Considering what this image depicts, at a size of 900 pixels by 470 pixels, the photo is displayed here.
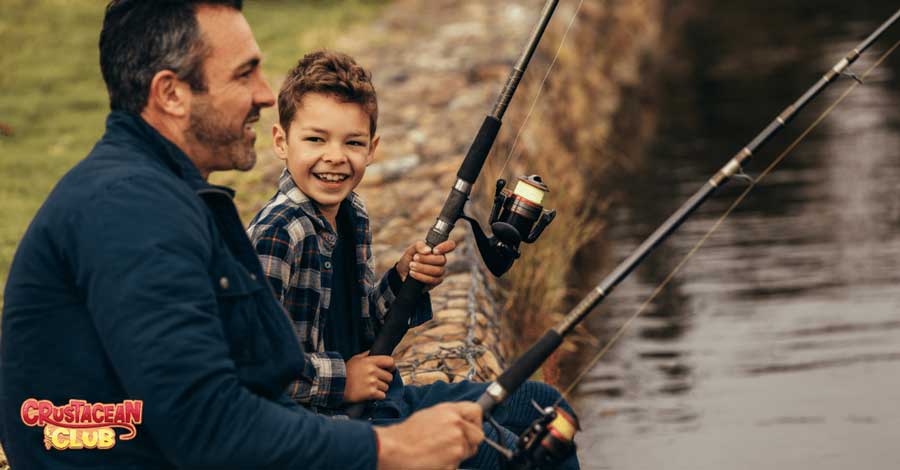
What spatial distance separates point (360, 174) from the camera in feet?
11.0

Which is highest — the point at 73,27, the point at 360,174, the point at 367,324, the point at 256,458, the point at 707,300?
the point at 73,27

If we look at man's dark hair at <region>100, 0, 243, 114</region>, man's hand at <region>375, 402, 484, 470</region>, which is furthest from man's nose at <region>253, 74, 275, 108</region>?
man's hand at <region>375, 402, 484, 470</region>

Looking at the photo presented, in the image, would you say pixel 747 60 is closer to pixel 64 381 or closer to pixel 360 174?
pixel 360 174

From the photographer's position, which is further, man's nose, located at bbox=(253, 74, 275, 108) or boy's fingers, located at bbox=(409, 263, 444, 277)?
boy's fingers, located at bbox=(409, 263, 444, 277)

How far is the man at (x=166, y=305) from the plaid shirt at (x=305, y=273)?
49 cm

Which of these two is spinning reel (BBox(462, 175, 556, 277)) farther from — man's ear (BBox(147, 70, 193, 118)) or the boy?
man's ear (BBox(147, 70, 193, 118))

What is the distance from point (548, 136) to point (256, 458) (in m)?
6.64

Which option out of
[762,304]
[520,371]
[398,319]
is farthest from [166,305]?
[762,304]

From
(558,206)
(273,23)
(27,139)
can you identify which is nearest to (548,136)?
(558,206)

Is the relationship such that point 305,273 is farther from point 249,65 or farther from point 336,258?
point 249,65

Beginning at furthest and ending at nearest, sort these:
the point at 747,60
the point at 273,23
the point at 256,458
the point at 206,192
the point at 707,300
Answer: the point at 747,60 < the point at 273,23 < the point at 707,300 < the point at 206,192 < the point at 256,458

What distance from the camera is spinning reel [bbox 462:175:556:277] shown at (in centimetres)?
320

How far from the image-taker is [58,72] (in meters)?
10.8

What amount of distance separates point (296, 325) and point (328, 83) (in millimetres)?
596
